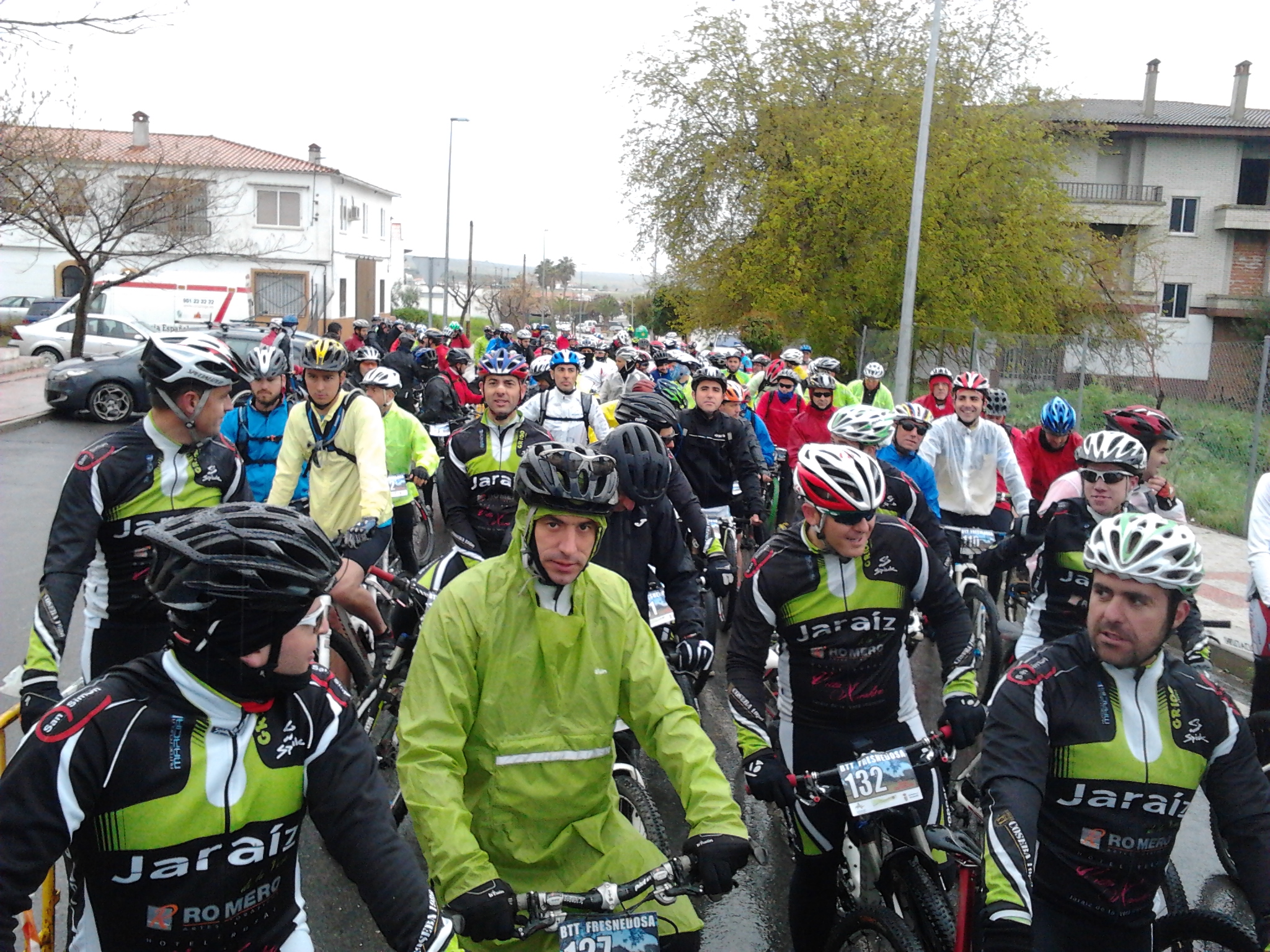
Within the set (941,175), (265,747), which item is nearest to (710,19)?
(941,175)

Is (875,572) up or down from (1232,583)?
up

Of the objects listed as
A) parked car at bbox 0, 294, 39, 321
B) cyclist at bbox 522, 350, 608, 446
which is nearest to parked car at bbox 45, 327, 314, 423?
cyclist at bbox 522, 350, 608, 446

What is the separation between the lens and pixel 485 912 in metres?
2.89

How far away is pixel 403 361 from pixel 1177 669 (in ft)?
52.4

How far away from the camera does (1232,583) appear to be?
1278 cm

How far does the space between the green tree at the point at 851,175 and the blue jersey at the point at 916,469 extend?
54.8ft

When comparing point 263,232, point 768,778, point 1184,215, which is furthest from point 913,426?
point 263,232

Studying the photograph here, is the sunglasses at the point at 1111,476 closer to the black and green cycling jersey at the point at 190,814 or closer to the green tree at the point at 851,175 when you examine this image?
the black and green cycling jersey at the point at 190,814

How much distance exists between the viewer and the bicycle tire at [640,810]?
4383mm

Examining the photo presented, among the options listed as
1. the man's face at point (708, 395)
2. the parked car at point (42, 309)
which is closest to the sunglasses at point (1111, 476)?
the man's face at point (708, 395)

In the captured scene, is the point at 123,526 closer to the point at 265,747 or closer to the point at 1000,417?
the point at 265,747

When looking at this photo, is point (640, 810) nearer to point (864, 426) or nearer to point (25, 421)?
point (864, 426)

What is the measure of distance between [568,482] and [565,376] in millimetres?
8469

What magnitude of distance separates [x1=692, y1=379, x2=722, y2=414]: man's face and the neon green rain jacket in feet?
22.1
